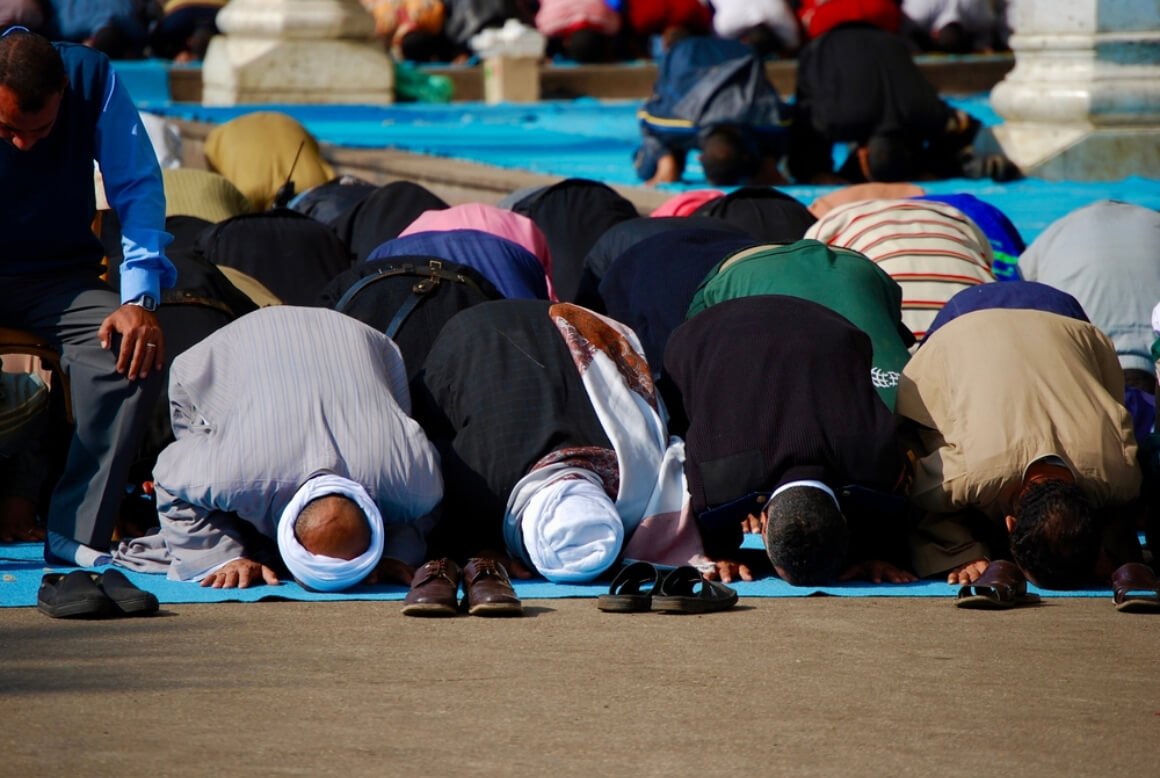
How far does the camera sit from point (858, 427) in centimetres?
A: 450

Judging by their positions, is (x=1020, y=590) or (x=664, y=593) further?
(x=1020, y=590)

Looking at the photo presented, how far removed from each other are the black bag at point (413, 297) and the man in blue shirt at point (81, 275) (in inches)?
28.5

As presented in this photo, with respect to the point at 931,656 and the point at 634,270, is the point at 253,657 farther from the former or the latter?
the point at 634,270

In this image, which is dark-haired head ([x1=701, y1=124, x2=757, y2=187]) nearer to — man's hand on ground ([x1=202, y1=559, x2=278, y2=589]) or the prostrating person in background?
the prostrating person in background

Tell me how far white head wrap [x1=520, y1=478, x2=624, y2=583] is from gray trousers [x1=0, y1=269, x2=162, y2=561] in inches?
41.3

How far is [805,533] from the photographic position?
436 centimetres

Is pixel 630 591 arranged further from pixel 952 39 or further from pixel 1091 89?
pixel 952 39

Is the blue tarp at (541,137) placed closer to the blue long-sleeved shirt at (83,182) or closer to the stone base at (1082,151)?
the stone base at (1082,151)

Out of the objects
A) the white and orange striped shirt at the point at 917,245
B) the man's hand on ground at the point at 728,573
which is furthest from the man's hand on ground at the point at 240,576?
the white and orange striped shirt at the point at 917,245

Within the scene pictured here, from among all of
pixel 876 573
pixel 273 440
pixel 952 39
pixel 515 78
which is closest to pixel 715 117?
pixel 876 573

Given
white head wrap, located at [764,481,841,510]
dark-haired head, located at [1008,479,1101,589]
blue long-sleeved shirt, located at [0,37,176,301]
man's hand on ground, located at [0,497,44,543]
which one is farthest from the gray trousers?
dark-haired head, located at [1008,479,1101,589]

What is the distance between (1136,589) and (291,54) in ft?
35.3

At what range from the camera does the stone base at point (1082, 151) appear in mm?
9797

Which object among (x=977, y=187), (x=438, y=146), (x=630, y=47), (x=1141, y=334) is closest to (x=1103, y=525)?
(x=1141, y=334)
